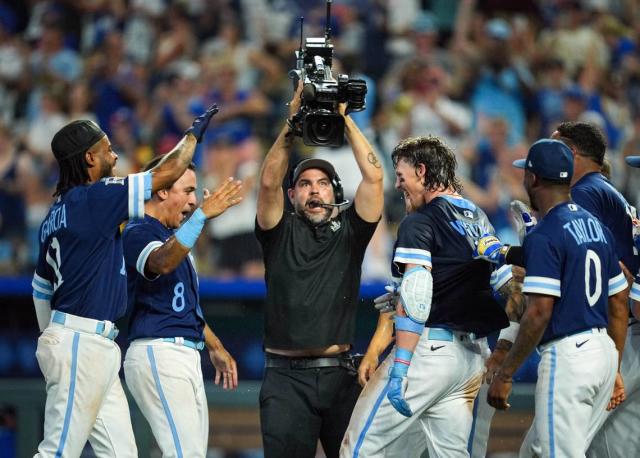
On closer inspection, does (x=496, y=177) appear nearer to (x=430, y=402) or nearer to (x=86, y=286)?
(x=430, y=402)

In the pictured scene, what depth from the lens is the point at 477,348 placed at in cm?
518

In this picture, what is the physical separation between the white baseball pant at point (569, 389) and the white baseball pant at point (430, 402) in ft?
1.36

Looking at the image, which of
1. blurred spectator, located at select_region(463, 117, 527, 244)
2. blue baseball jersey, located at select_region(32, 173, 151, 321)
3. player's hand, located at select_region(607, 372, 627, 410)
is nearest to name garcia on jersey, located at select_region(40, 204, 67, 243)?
blue baseball jersey, located at select_region(32, 173, 151, 321)

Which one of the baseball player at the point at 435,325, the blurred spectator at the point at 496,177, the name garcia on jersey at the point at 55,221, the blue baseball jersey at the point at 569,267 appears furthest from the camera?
the blurred spectator at the point at 496,177

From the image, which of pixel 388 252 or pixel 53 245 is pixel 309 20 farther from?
pixel 53 245

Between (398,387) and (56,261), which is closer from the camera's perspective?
(398,387)

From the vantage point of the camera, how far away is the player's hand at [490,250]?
16.3 feet

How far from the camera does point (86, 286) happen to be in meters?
5.21

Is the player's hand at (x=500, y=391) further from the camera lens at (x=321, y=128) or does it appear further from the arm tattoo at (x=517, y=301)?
the camera lens at (x=321, y=128)

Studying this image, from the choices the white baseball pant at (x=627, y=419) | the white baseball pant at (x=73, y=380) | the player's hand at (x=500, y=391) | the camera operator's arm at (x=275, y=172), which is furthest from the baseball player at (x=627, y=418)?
the white baseball pant at (x=73, y=380)

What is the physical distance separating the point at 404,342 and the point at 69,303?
5.63ft

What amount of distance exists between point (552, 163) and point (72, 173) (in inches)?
96.2

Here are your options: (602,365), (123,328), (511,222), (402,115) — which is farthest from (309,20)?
(602,365)

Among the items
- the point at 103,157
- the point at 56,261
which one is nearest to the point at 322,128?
the point at 103,157
